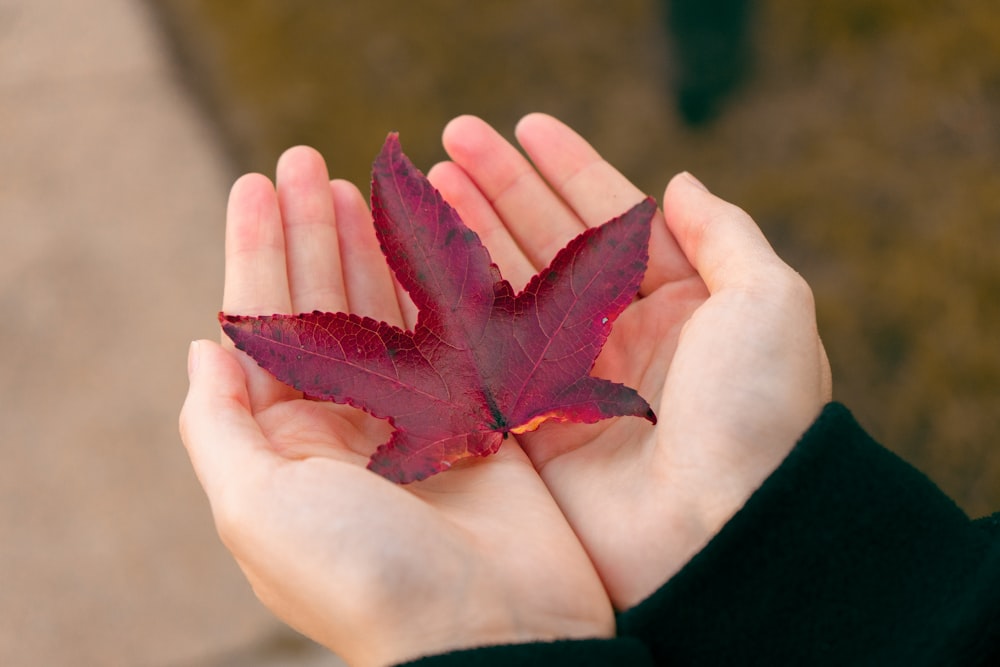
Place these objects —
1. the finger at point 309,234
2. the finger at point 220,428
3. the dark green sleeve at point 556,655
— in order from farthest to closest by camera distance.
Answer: the finger at point 309,234
the finger at point 220,428
the dark green sleeve at point 556,655

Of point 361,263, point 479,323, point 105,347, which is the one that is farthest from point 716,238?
point 105,347

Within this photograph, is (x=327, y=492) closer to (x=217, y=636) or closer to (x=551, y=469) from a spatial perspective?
(x=551, y=469)

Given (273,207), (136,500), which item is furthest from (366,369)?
(136,500)

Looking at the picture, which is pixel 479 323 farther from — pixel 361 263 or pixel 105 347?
pixel 105 347

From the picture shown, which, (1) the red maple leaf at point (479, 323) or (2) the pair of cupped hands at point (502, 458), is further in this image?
(1) the red maple leaf at point (479, 323)

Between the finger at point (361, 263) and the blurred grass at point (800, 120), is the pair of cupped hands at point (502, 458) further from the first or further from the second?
the blurred grass at point (800, 120)

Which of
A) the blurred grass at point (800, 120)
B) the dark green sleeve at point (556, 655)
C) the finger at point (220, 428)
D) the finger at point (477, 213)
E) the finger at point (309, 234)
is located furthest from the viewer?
the blurred grass at point (800, 120)

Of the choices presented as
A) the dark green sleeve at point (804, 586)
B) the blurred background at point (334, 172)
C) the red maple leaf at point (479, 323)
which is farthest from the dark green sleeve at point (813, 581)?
the blurred background at point (334, 172)
